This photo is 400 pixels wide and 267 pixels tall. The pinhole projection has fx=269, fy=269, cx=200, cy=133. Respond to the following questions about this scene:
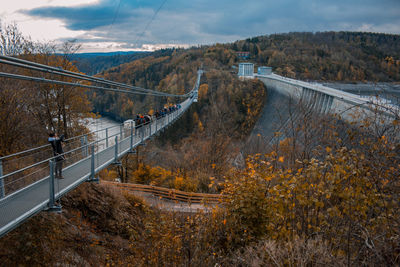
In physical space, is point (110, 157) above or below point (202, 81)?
below

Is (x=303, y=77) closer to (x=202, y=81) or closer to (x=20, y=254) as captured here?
(x=202, y=81)

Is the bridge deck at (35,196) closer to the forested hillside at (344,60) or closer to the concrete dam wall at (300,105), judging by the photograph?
the concrete dam wall at (300,105)

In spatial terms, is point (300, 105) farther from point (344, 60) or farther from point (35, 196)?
point (344, 60)

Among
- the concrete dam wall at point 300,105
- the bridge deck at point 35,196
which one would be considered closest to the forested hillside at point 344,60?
the concrete dam wall at point 300,105

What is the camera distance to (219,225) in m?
5.18

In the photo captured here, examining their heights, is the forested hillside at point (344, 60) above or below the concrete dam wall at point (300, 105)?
above

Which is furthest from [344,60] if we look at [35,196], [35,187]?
[35,196]

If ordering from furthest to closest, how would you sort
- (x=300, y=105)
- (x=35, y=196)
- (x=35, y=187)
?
(x=300, y=105) → (x=35, y=187) → (x=35, y=196)

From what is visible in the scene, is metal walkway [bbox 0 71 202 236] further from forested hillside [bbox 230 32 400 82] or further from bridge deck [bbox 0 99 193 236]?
forested hillside [bbox 230 32 400 82]

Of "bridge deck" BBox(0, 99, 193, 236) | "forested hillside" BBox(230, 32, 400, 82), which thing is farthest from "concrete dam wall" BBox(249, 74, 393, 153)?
"bridge deck" BBox(0, 99, 193, 236)

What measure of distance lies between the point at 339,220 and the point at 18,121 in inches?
356

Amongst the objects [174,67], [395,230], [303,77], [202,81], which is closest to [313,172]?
[395,230]

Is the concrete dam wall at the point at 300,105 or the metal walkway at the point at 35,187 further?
the concrete dam wall at the point at 300,105

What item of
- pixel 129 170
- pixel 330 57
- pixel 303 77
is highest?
pixel 330 57
